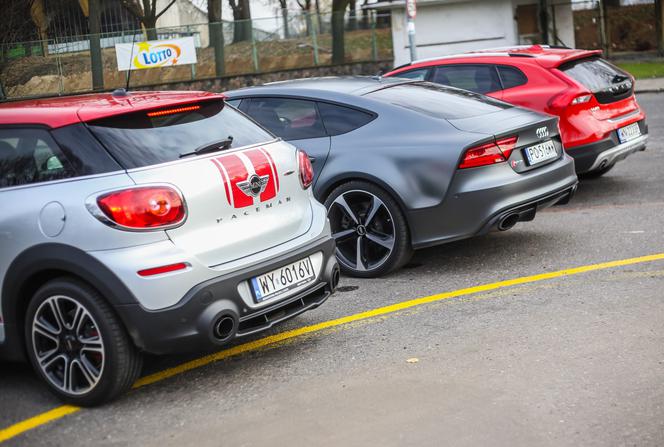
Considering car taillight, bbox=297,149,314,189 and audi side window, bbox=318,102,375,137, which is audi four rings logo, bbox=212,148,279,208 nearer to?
car taillight, bbox=297,149,314,189

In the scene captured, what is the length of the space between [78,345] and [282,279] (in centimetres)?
111

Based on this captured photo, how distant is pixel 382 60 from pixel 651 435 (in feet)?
103

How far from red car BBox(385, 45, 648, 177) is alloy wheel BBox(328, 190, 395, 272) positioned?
2.90m

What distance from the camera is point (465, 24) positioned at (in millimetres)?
32656

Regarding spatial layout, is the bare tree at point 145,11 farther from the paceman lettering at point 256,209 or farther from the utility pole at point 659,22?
the paceman lettering at point 256,209

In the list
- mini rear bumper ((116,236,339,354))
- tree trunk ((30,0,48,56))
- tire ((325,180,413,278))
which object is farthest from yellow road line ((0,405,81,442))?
tree trunk ((30,0,48,56))

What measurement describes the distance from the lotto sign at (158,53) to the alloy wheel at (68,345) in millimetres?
26312

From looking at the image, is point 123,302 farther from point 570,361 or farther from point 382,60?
point 382,60

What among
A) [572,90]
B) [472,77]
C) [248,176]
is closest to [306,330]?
[248,176]

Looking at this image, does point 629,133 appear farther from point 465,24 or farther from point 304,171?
point 465,24

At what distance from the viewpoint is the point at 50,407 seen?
16.2 ft

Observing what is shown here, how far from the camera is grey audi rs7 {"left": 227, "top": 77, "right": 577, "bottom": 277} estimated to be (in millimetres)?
6859

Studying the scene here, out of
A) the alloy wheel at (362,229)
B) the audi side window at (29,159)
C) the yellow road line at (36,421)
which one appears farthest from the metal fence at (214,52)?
the yellow road line at (36,421)

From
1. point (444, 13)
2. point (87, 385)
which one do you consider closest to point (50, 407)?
point (87, 385)
